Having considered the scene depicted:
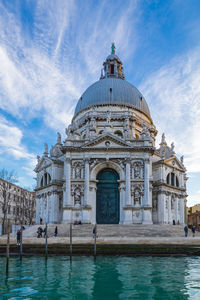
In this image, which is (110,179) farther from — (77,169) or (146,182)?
(146,182)

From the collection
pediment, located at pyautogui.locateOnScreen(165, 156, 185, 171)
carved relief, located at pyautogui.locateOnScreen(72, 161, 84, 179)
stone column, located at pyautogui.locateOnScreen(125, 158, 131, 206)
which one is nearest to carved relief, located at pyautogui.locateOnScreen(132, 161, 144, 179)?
stone column, located at pyautogui.locateOnScreen(125, 158, 131, 206)

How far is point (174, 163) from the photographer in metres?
40.2

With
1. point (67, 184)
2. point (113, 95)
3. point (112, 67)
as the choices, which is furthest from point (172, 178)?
point (112, 67)

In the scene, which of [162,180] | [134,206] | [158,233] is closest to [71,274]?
[158,233]

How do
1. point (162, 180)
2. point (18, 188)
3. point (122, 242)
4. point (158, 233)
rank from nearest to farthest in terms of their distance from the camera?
point (122, 242), point (158, 233), point (162, 180), point (18, 188)

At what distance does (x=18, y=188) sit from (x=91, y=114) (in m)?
26.8

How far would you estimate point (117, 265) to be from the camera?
616 inches

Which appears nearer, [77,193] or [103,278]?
[103,278]

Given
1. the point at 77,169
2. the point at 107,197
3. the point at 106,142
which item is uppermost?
the point at 106,142

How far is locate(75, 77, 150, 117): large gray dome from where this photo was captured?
43125mm

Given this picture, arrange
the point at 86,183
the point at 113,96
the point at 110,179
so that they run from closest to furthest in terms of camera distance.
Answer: the point at 86,183
the point at 110,179
the point at 113,96

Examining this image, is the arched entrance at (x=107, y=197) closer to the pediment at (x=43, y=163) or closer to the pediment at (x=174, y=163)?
the pediment at (x=43, y=163)

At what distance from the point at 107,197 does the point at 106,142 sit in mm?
5878

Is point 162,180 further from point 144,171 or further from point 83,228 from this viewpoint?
point 83,228
